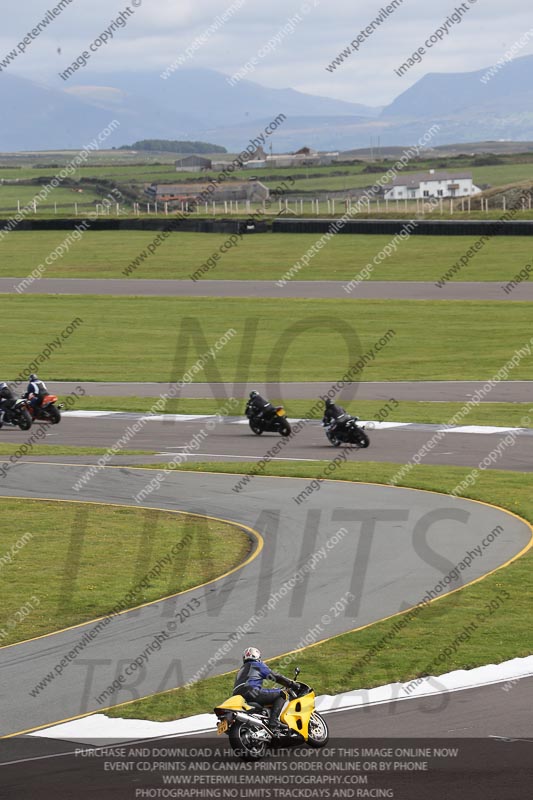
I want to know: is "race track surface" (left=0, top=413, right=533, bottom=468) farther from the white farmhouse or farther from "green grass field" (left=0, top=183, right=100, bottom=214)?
the white farmhouse

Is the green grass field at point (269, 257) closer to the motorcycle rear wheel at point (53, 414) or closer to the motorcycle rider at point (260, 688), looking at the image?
the motorcycle rear wheel at point (53, 414)

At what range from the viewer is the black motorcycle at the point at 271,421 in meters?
35.9

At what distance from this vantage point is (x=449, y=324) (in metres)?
59.6

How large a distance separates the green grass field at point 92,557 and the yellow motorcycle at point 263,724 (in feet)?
22.0

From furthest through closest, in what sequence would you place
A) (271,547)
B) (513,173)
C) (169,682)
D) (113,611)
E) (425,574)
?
(513,173) → (271,547) → (425,574) → (113,611) → (169,682)

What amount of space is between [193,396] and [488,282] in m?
34.1

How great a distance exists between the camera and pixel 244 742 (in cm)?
1291

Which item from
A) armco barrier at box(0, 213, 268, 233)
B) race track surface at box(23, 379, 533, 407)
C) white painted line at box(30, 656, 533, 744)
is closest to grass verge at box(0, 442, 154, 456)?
race track surface at box(23, 379, 533, 407)

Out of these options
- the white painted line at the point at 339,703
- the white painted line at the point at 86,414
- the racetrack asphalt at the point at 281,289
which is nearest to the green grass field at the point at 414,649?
the white painted line at the point at 339,703

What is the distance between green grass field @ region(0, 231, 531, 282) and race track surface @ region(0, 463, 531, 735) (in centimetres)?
4807

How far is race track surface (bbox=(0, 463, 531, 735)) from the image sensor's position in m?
16.7

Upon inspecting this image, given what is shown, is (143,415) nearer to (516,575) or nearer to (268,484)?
(268,484)

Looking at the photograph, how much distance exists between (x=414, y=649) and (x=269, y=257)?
7085 centimetres

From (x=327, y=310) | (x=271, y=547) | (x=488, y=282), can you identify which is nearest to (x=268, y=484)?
(x=271, y=547)
